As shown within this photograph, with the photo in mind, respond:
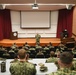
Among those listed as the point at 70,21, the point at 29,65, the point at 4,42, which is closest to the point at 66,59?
the point at 29,65

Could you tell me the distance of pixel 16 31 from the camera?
1320cm

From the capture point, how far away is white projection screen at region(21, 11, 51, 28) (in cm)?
1365

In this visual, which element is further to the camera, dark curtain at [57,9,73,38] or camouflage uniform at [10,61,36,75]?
dark curtain at [57,9,73,38]

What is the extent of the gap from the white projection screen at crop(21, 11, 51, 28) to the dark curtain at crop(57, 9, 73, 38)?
81 cm

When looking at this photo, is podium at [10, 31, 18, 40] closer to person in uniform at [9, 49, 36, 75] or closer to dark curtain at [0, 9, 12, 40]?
dark curtain at [0, 9, 12, 40]

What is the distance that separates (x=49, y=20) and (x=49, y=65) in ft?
32.8

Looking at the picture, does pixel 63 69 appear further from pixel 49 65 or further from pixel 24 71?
pixel 49 65

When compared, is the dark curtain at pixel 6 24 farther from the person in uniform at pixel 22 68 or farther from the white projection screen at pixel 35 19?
the person in uniform at pixel 22 68

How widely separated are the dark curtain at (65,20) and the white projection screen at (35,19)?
2.67 feet

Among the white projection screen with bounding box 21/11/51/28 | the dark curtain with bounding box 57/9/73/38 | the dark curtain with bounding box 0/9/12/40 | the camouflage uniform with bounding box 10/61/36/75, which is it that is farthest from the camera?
the white projection screen with bounding box 21/11/51/28

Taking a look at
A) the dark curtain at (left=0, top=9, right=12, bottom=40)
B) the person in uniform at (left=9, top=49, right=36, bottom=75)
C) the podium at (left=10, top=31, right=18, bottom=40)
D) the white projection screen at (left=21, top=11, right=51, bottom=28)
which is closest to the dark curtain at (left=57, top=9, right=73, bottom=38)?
the white projection screen at (left=21, top=11, right=51, bottom=28)

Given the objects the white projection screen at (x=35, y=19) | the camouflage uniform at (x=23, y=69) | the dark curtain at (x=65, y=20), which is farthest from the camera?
the white projection screen at (x=35, y=19)

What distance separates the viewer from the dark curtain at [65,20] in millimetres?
12727

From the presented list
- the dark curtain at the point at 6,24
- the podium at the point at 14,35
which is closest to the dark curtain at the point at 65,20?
the podium at the point at 14,35
